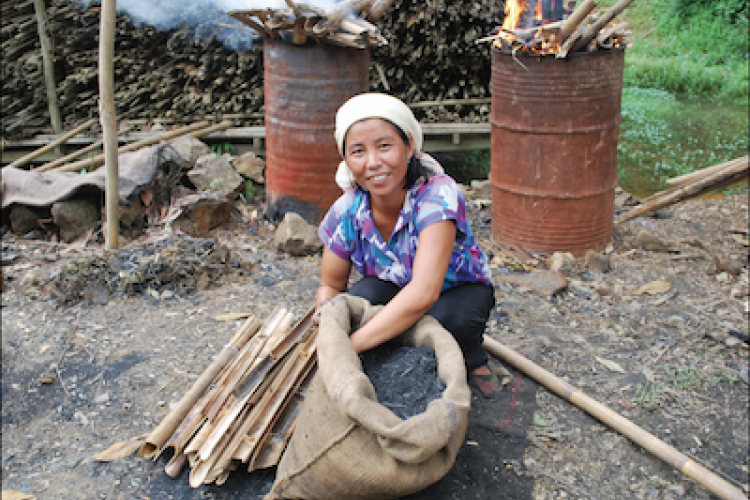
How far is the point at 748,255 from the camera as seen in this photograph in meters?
4.87

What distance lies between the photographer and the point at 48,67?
6664 millimetres

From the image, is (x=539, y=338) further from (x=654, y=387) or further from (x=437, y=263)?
(x=437, y=263)

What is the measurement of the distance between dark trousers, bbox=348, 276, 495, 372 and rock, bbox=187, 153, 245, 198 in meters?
2.91

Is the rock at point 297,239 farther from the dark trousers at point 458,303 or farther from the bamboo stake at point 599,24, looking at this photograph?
the bamboo stake at point 599,24

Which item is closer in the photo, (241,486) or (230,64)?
(241,486)

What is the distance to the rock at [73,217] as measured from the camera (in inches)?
190

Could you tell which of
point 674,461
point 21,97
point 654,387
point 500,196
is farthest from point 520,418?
point 21,97

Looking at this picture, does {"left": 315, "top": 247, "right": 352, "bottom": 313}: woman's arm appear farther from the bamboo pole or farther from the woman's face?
the bamboo pole

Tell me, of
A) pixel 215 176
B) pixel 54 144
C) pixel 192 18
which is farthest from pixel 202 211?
pixel 192 18

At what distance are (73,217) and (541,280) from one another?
3.42 meters

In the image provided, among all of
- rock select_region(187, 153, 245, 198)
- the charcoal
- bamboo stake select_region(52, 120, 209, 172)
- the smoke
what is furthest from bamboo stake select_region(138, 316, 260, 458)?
the smoke

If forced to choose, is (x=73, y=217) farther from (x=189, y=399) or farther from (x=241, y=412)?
(x=241, y=412)

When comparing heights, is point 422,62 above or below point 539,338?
above

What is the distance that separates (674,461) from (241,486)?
163 centimetres
